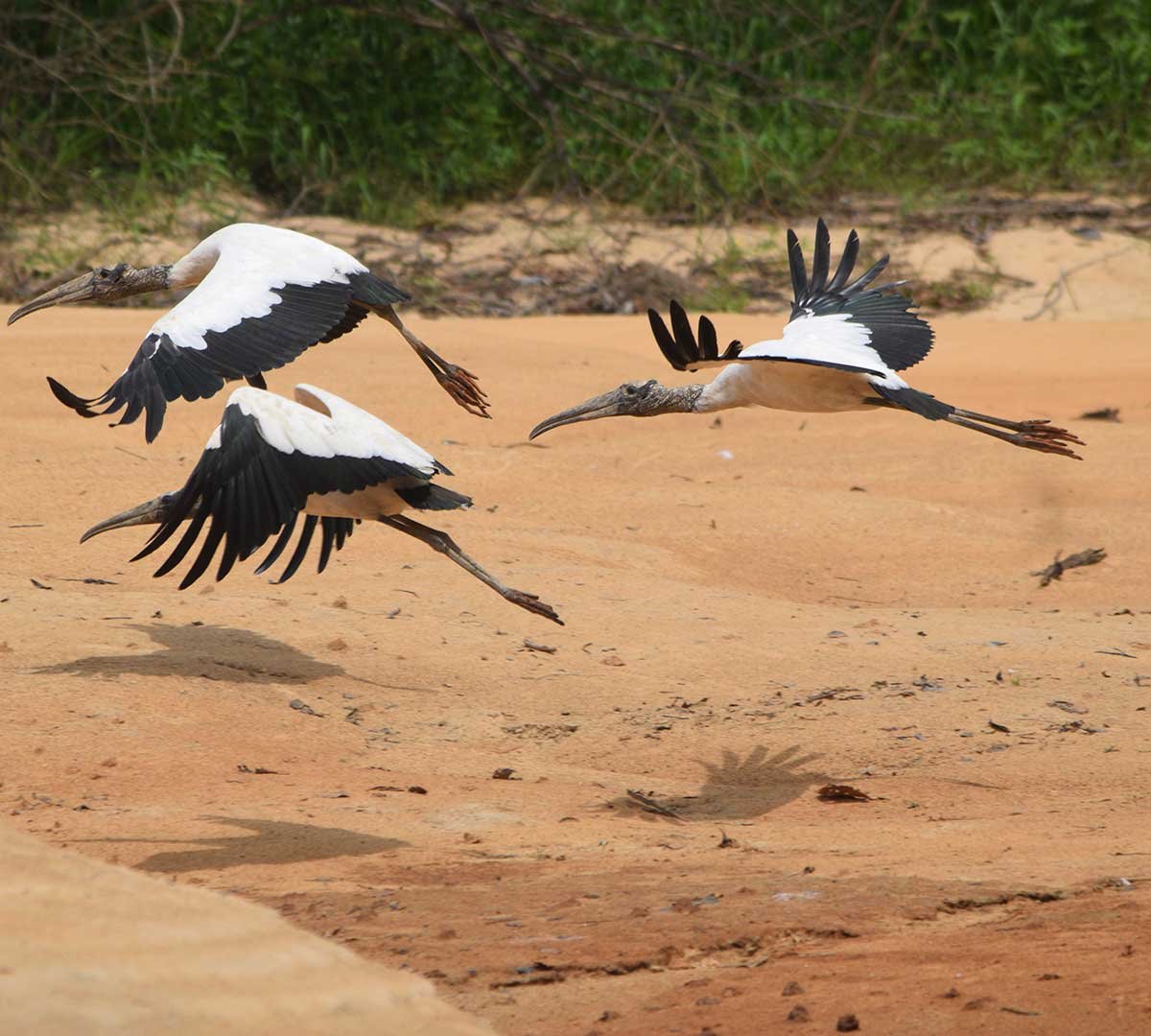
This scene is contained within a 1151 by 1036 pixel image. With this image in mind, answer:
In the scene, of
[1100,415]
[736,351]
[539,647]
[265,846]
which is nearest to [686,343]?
[736,351]

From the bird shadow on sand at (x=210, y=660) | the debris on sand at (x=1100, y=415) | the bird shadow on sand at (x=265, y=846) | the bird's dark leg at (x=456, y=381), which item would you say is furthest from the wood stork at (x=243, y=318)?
the debris on sand at (x=1100, y=415)

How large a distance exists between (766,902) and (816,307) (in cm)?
304

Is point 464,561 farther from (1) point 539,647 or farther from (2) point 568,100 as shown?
(2) point 568,100

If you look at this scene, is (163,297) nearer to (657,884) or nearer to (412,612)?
(412,612)

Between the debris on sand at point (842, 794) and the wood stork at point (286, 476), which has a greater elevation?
the wood stork at point (286, 476)

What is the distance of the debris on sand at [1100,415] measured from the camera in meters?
9.11

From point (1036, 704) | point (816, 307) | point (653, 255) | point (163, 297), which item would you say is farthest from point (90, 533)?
point (653, 255)

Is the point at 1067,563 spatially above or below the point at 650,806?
below

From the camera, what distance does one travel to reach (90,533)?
593 cm

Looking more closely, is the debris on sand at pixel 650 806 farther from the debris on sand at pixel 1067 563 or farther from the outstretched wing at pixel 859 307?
the debris on sand at pixel 1067 563

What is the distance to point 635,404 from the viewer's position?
20.7 feet

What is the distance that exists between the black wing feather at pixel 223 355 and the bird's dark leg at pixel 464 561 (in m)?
0.64

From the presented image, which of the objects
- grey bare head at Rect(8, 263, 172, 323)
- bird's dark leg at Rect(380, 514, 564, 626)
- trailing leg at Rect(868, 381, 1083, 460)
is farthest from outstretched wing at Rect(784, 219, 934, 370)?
grey bare head at Rect(8, 263, 172, 323)

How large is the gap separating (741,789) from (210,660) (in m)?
1.78
